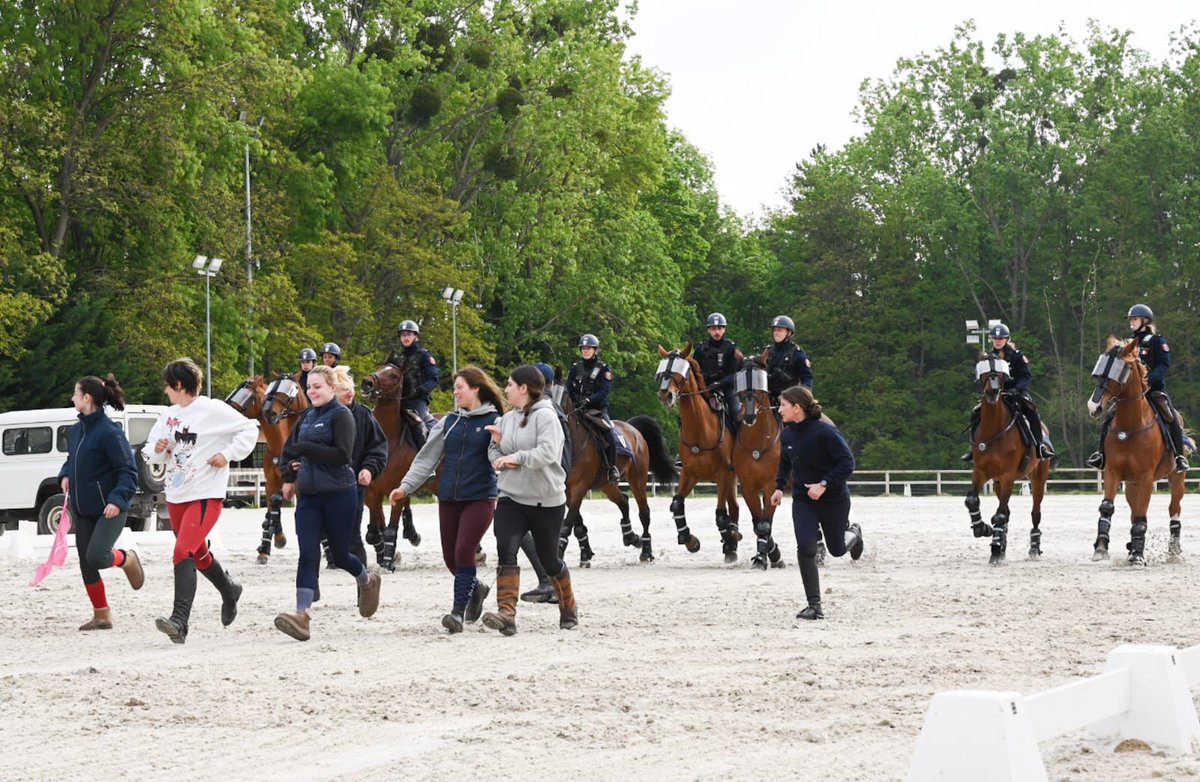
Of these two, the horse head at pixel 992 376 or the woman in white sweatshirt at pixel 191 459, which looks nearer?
the woman in white sweatshirt at pixel 191 459

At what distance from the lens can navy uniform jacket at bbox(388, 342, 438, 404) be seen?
18.8m

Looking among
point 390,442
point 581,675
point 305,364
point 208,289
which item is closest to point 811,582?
point 581,675

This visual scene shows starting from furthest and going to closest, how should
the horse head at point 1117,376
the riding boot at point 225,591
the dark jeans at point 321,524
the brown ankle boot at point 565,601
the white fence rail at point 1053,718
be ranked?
the horse head at point 1117,376 < the brown ankle boot at point 565,601 < the riding boot at point 225,591 < the dark jeans at point 321,524 < the white fence rail at point 1053,718

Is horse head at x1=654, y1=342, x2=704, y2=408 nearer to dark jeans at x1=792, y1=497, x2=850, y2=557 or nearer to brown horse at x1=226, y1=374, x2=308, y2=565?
brown horse at x1=226, y1=374, x2=308, y2=565

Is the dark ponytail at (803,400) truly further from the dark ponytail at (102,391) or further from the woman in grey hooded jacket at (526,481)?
the dark ponytail at (102,391)

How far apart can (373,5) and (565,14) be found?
6.49 m

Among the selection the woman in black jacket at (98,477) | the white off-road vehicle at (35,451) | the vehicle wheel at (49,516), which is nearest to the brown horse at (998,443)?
the woman in black jacket at (98,477)

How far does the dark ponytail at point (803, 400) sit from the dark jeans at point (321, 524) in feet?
10.6

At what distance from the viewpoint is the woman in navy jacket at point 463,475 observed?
39.6ft

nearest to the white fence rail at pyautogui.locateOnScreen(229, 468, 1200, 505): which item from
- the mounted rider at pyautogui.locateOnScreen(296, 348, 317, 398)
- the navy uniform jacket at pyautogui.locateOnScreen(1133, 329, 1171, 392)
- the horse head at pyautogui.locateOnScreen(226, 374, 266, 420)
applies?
the mounted rider at pyautogui.locateOnScreen(296, 348, 317, 398)

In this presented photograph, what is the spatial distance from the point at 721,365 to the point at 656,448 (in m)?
2.24

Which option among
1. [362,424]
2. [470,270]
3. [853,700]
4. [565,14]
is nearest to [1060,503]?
[470,270]

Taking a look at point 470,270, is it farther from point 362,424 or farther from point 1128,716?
point 1128,716

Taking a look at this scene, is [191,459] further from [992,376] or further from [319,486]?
[992,376]
